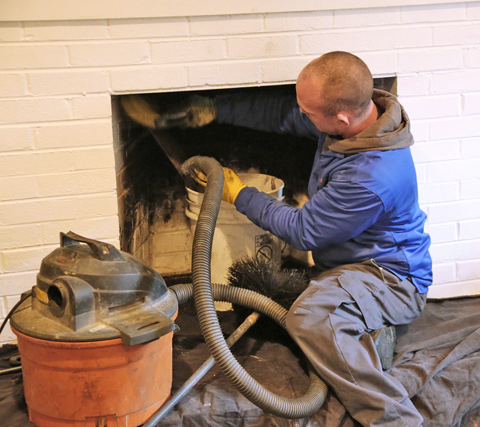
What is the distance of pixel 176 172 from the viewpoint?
8.36 feet

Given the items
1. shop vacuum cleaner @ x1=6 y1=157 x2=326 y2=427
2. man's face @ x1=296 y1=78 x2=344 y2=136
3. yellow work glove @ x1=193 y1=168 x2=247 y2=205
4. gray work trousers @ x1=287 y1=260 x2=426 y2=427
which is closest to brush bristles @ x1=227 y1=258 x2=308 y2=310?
gray work trousers @ x1=287 y1=260 x2=426 y2=427

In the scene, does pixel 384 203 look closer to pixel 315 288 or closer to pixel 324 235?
pixel 324 235

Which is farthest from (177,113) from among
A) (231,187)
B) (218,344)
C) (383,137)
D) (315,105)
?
(218,344)

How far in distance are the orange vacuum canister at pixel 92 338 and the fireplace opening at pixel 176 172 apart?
825 millimetres

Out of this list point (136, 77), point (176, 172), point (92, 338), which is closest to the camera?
point (92, 338)

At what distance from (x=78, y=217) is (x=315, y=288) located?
0.84 m

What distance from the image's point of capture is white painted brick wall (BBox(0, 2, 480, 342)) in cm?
187

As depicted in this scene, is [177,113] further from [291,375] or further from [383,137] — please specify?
[291,375]

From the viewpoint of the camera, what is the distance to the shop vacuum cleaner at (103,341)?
145 centimetres

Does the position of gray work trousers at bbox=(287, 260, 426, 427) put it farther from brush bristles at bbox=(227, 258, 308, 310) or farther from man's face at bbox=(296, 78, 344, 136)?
man's face at bbox=(296, 78, 344, 136)

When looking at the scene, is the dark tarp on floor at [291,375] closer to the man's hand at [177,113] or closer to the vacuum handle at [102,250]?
the vacuum handle at [102,250]

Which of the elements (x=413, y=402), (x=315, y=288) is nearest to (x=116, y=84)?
(x=315, y=288)

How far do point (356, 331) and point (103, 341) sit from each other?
762mm

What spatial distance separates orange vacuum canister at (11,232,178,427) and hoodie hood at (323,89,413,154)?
72 cm
